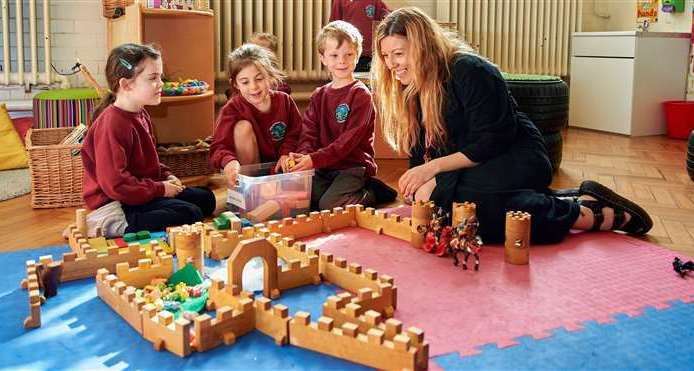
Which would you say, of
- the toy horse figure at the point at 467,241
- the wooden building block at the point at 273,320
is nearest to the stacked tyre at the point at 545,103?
the toy horse figure at the point at 467,241

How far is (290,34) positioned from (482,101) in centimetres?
227

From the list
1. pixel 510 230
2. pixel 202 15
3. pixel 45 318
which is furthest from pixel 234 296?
pixel 202 15

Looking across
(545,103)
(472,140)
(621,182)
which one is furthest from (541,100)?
(472,140)

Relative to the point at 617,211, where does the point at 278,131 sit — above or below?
above

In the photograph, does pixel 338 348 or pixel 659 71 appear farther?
pixel 659 71

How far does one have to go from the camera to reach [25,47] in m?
3.59

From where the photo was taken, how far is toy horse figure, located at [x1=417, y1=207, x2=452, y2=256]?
1.93 m

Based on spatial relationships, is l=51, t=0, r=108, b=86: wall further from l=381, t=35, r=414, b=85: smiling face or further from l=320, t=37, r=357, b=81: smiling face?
l=381, t=35, r=414, b=85: smiling face

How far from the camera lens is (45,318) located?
1.51 metres

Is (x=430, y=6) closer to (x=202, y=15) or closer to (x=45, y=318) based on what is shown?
(x=202, y=15)

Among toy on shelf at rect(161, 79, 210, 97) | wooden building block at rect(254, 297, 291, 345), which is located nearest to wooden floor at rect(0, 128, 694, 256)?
toy on shelf at rect(161, 79, 210, 97)

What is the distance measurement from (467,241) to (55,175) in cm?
159

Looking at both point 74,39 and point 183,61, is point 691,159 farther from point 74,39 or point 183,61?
point 74,39

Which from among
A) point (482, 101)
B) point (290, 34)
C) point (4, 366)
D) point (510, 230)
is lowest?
point (4, 366)
